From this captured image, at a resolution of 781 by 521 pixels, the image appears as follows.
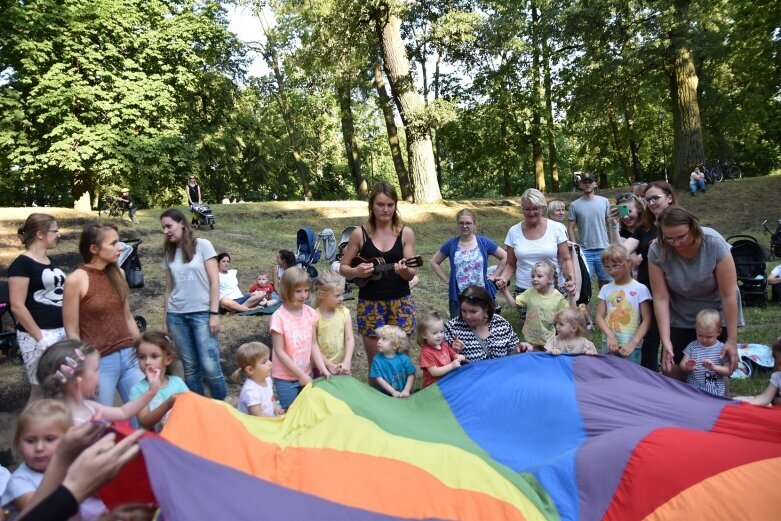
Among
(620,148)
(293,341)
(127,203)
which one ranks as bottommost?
(293,341)

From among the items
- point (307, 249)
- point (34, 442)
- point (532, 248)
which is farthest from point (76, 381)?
point (307, 249)

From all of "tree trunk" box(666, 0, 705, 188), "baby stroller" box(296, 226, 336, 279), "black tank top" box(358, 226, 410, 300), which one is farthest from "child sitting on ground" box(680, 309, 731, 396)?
"tree trunk" box(666, 0, 705, 188)

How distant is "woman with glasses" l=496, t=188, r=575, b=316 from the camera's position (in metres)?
5.47

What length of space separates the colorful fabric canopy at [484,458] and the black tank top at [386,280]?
0.93 metres

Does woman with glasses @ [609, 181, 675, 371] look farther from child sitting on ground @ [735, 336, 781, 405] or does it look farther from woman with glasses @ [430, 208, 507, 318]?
woman with glasses @ [430, 208, 507, 318]

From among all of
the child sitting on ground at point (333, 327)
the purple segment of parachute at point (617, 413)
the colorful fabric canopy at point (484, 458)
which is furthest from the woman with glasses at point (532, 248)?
the colorful fabric canopy at point (484, 458)

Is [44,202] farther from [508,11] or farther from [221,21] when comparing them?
[508,11]

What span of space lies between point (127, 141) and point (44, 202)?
11487 mm

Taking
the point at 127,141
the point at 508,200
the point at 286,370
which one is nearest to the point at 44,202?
the point at 127,141

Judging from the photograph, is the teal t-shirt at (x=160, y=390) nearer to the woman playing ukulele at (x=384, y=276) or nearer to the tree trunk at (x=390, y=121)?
the woman playing ukulele at (x=384, y=276)

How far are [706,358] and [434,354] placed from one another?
6.20 feet

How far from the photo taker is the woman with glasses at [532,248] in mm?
5473

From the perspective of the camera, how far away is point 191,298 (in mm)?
4621

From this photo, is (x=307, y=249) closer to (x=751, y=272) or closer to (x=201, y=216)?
(x=201, y=216)
